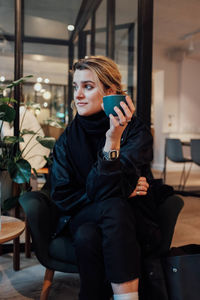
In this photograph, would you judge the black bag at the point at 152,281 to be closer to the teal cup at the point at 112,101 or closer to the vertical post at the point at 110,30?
the teal cup at the point at 112,101

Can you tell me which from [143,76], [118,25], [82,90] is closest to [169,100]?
[118,25]

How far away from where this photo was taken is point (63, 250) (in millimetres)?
1370

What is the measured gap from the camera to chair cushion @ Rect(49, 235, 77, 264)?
1.36m

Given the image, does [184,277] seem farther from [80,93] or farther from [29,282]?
[29,282]

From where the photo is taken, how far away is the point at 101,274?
3.75 feet

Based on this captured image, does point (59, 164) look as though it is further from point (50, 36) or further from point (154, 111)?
point (154, 111)

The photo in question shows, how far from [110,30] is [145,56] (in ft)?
2.66

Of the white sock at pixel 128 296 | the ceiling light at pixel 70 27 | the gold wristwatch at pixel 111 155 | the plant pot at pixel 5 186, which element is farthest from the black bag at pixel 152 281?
the ceiling light at pixel 70 27

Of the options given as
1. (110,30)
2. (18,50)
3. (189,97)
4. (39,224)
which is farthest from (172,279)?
(189,97)

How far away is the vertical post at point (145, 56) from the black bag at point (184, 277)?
4.31 feet

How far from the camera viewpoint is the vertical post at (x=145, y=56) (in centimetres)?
229

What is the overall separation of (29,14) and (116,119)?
1.73m

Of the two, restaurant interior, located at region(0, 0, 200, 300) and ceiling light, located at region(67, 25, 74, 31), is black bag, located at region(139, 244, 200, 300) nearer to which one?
restaurant interior, located at region(0, 0, 200, 300)

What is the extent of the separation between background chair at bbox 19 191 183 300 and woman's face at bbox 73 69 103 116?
52cm
